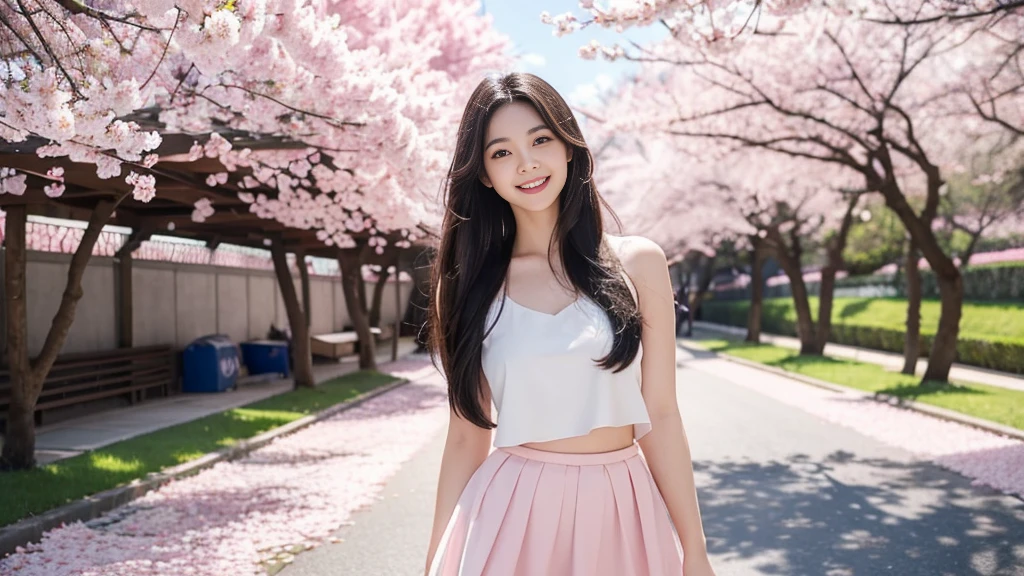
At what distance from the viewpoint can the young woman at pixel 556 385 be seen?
2.27 m

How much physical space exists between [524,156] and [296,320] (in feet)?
Answer: 49.5

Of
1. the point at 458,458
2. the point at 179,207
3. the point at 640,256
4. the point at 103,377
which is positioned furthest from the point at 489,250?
the point at 103,377

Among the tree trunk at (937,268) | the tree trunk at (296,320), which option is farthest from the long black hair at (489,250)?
the tree trunk at (296,320)

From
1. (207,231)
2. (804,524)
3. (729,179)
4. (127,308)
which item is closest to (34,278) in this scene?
(127,308)

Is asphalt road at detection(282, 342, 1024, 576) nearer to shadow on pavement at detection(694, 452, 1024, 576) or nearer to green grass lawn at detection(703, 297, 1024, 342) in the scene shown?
shadow on pavement at detection(694, 452, 1024, 576)

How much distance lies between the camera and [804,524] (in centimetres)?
684

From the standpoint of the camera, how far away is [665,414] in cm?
236

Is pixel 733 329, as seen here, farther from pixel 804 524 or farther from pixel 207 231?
pixel 804 524

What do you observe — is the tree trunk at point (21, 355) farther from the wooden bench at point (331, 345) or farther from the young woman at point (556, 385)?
the wooden bench at point (331, 345)

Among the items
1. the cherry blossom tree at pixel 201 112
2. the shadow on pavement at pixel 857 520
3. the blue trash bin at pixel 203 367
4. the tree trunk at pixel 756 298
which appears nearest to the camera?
the cherry blossom tree at pixel 201 112

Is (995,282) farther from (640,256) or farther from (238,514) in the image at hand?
(640,256)


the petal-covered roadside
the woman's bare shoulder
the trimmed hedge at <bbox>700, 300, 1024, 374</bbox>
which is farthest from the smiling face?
the trimmed hedge at <bbox>700, 300, 1024, 374</bbox>

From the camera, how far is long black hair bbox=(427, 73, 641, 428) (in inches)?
94.3

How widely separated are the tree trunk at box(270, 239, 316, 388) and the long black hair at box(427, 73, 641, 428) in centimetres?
1461
